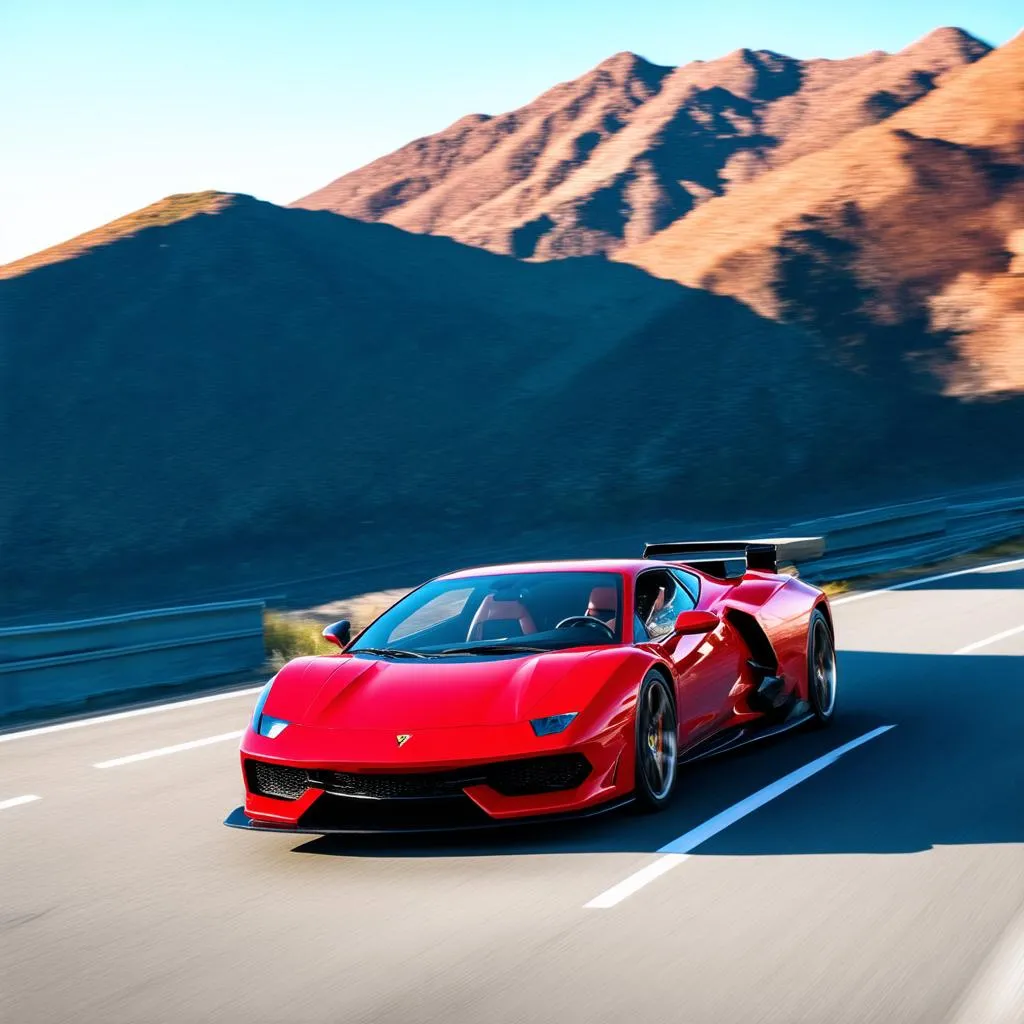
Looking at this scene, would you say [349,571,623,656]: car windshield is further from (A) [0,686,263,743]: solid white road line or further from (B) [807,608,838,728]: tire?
(A) [0,686,263,743]: solid white road line

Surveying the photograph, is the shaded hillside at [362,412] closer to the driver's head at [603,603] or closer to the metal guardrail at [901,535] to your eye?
the metal guardrail at [901,535]

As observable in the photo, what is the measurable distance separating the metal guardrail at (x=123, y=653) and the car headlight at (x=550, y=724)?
6.04 metres

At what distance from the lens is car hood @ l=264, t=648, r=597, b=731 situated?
6.39 m

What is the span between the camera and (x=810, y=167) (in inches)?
2432

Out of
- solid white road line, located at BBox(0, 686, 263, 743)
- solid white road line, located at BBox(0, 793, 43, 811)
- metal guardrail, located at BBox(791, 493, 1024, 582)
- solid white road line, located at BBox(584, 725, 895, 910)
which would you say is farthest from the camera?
metal guardrail, located at BBox(791, 493, 1024, 582)

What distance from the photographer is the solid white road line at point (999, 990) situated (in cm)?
421

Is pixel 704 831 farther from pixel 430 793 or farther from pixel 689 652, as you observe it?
pixel 689 652

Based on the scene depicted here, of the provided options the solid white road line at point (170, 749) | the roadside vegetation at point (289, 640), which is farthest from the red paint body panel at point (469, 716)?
the roadside vegetation at point (289, 640)

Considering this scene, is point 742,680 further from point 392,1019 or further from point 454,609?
point 392,1019

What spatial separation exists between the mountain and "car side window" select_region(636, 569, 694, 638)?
272ft

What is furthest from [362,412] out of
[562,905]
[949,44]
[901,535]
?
[949,44]

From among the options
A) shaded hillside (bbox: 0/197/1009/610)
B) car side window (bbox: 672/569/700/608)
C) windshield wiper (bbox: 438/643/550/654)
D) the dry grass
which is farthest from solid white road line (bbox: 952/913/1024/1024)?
the dry grass

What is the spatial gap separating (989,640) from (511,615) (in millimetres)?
6950

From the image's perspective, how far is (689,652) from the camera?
25.4ft
